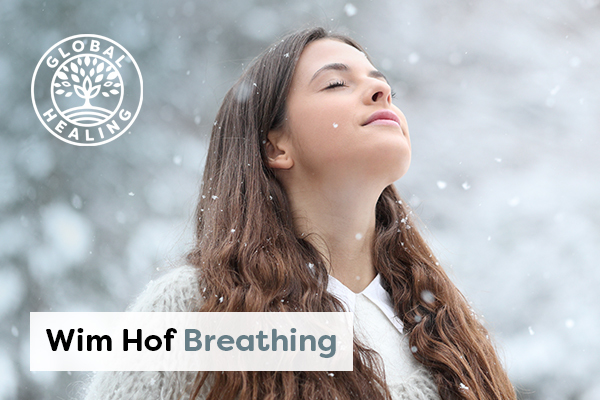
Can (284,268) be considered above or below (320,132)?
below

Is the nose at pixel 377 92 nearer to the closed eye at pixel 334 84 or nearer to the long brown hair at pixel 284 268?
the closed eye at pixel 334 84

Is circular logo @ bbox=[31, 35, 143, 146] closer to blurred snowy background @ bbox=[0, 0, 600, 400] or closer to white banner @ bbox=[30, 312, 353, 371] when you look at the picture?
blurred snowy background @ bbox=[0, 0, 600, 400]

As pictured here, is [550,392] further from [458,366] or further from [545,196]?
[458,366]

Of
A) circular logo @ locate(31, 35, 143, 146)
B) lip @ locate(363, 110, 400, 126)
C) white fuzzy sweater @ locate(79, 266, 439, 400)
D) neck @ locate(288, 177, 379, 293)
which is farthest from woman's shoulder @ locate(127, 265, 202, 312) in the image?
circular logo @ locate(31, 35, 143, 146)

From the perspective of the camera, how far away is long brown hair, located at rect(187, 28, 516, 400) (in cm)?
103

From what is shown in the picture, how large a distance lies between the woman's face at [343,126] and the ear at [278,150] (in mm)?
12

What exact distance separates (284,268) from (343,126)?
1.34ft

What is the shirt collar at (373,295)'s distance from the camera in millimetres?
1253

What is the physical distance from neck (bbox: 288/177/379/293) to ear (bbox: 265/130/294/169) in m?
0.09

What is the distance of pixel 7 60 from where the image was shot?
3.08m

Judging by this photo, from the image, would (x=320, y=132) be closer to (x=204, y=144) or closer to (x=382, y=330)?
(x=382, y=330)

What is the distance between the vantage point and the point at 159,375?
1.00 meters

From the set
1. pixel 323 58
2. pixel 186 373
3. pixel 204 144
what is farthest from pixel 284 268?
pixel 204 144

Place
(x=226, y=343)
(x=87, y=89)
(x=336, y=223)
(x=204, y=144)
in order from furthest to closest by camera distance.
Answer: (x=204, y=144), (x=87, y=89), (x=336, y=223), (x=226, y=343)
